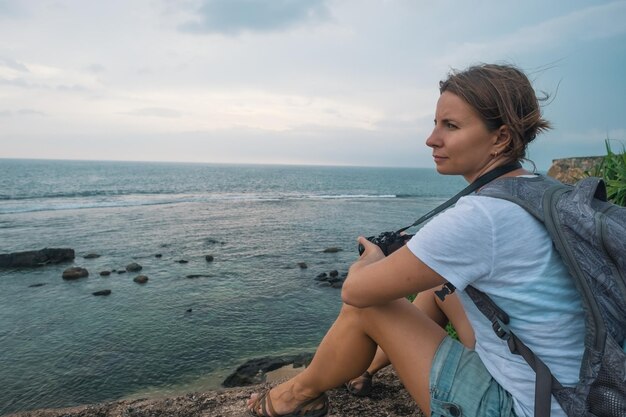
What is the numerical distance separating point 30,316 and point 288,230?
18.6m

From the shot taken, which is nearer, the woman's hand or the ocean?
the woman's hand

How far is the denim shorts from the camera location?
6.40 ft

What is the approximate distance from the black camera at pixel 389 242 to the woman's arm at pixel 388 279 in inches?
7.2

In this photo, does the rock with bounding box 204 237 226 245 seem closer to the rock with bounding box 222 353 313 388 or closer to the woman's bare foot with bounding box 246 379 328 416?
the rock with bounding box 222 353 313 388

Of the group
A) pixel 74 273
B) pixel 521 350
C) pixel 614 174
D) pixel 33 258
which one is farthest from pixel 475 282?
pixel 33 258

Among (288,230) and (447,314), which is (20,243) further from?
(447,314)

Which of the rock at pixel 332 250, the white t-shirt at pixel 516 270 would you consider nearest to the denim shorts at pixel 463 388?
the white t-shirt at pixel 516 270

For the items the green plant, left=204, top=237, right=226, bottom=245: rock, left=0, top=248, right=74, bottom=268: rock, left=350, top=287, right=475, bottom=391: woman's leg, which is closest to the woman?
left=350, top=287, right=475, bottom=391: woman's leg

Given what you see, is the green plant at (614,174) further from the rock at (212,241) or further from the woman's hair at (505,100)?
the rock at (212,241)

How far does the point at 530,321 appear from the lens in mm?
1776

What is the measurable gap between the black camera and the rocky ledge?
187 centimetres

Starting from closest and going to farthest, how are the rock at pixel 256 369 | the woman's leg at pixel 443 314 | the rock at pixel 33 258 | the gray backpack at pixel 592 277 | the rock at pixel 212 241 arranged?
the gray backpack at pixel 592 277 → the woman's leg at pixel 443 314 → the rock at pixel 256 369 → the rock at pixel 33 258 → the rock at pixel 212 241

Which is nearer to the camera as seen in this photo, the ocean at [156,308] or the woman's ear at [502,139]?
the woman's ear at [502,139]

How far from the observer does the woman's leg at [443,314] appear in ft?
9.44
